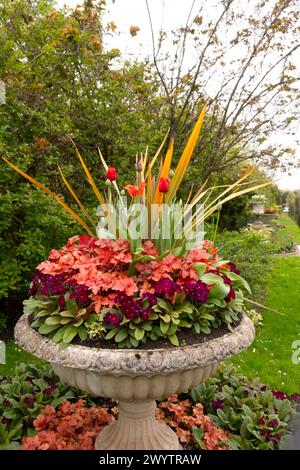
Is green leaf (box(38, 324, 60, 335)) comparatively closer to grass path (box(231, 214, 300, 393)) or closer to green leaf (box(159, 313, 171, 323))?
green leaf (box(159, 313, 171, 323))

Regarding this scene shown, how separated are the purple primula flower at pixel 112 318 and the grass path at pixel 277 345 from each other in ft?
6.81

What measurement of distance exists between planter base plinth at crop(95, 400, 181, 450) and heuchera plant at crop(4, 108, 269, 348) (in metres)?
0.60

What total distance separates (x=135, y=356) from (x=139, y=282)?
1.24 ft

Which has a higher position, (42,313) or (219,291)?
(219,291)

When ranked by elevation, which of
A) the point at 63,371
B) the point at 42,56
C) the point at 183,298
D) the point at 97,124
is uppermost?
the point at 42,56

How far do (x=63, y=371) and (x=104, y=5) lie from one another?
15.0 feet

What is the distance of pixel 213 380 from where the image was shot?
9.66 ft

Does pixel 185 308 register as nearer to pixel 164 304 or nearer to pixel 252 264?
pixel 164 304

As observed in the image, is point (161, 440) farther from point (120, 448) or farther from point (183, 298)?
point (183, 298)

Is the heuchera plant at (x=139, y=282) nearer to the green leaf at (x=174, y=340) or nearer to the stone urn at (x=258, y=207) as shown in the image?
the green leaf at (x=174, y=340)

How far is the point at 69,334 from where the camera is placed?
67.7 inches

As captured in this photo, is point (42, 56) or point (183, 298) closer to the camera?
point (183, 298)

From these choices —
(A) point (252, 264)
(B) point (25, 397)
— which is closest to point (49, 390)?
(B) point (25, 397)

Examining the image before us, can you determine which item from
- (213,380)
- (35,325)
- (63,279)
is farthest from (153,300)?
(213,380)
